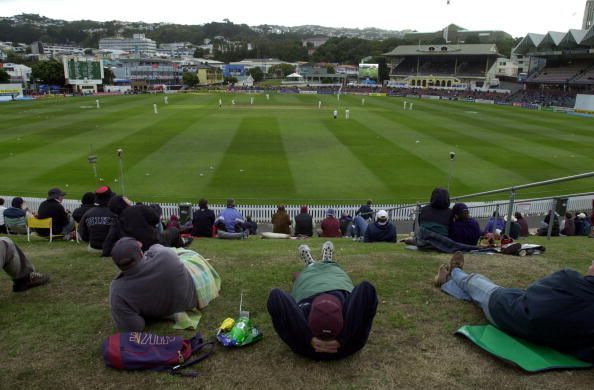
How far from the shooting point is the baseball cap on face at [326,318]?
150 inches

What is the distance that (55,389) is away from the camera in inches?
154

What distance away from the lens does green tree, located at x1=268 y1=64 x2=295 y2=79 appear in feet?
605

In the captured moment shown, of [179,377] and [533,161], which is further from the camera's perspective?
[533,161]

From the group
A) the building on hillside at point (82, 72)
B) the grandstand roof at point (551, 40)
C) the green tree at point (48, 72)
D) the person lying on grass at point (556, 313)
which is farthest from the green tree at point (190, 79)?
the person lying on grass at point (556, 313)

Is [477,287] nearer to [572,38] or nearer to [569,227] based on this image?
[569,227]

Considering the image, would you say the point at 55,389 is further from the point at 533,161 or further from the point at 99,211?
the point at 533,161

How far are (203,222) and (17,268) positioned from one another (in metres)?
6.50

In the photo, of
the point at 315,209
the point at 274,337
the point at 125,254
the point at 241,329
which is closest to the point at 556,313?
the point at 274,337

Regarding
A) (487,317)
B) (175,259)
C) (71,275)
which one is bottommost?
(71,275)

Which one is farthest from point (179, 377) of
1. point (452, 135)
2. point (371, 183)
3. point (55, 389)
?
point (452, 135)

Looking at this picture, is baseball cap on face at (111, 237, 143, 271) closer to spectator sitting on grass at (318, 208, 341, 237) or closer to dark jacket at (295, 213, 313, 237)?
spectator sitting on grass at (318, 208, 341, 237)

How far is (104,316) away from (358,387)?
10.4ft

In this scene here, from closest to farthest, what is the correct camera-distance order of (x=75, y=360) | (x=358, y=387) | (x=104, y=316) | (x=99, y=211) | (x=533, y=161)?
(x=358, y=387)
(x=75, y=360)
(x=104, y=316)
(x=99, y=211)
(x=533, y=161)

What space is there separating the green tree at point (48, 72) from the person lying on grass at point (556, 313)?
11746 centimetres
